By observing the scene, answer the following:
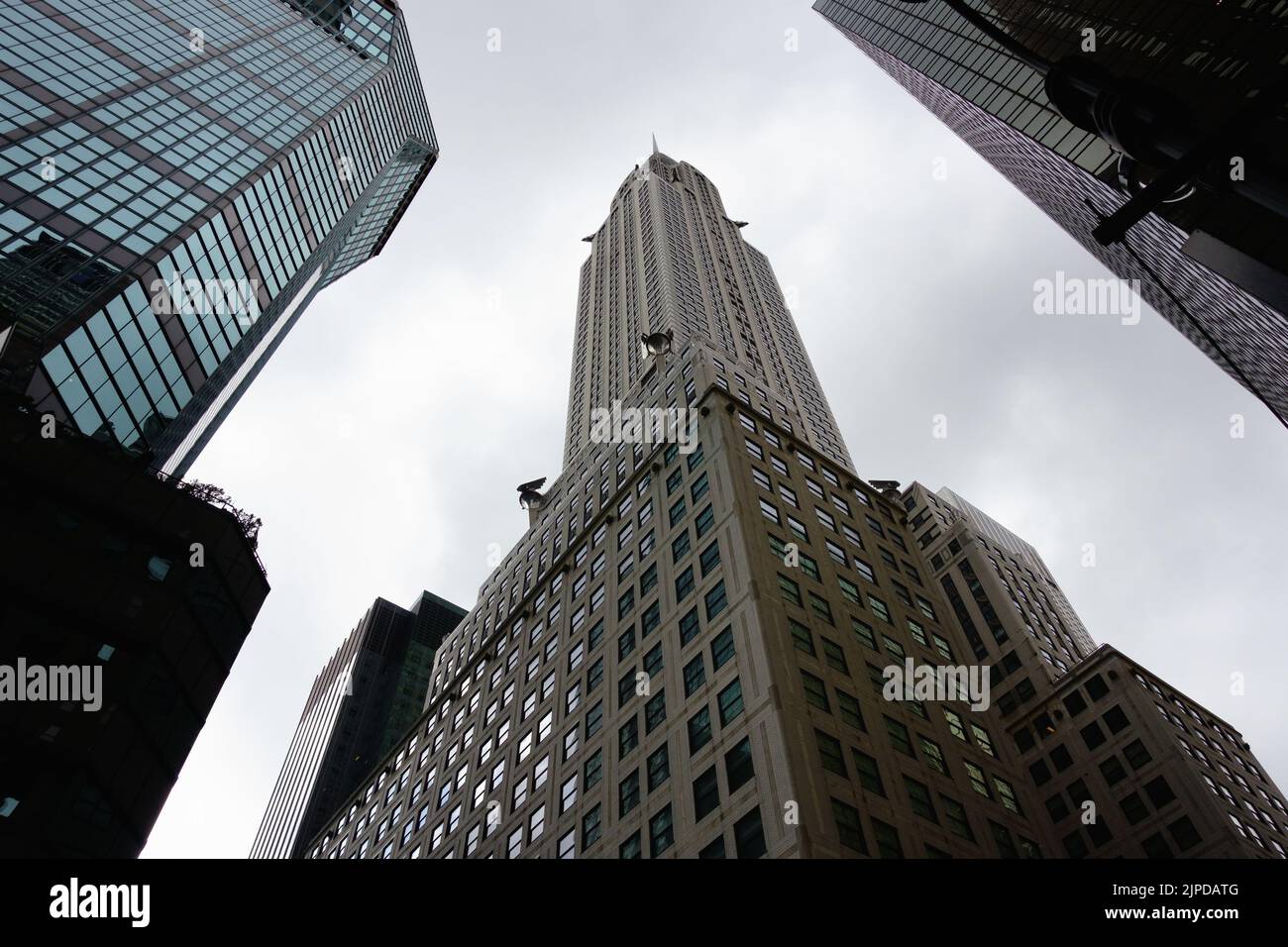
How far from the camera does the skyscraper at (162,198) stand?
139ft

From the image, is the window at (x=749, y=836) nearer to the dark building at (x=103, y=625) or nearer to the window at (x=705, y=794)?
the window at (x=705, y=794)

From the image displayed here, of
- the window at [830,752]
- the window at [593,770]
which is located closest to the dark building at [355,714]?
the window at [593,770]

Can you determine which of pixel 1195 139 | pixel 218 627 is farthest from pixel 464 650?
pixel 1195 139

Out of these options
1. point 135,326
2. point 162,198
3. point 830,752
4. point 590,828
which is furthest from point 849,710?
point 162,198

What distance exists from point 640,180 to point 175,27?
273 feet

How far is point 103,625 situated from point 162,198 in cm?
3351

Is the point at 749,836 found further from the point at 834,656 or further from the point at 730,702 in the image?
the point at 834,656

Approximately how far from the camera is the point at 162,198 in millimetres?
53969

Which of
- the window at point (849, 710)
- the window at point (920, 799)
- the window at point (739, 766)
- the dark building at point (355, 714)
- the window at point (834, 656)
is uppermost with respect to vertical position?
the dark building at point (355, 714)

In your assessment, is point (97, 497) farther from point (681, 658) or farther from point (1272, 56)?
point (1272, 56)

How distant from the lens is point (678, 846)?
33531 millimetres

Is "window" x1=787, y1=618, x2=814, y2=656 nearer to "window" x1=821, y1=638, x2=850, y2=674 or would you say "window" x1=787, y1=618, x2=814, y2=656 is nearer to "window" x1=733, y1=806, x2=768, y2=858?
"window" x1=821, y1=638, x2=850, y2=674

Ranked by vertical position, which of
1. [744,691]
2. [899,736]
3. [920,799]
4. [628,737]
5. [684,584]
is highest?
[684,584]

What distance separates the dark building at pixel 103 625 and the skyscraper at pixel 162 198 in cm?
625
